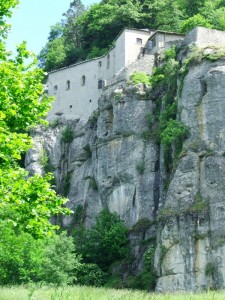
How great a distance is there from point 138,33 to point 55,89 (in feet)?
39.7

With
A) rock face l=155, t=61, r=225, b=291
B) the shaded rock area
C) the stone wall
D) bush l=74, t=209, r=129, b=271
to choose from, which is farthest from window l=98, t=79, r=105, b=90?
rock face l=155, t=61, r=225, b=291

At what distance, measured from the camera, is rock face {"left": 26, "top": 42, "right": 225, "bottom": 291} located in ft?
128

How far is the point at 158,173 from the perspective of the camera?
1919 inches

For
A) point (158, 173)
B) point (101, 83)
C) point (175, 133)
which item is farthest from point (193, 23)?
point (175, 133)

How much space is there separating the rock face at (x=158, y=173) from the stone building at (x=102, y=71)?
2549 millimetres

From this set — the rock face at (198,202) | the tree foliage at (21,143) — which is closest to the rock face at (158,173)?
the rock face at (198,202)

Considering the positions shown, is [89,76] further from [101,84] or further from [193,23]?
[193,23]

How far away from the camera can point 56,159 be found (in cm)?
6131

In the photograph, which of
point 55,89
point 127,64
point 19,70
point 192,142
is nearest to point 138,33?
point 127,64

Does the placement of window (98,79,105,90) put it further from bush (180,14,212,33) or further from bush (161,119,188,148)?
bush (161,119,188,148)

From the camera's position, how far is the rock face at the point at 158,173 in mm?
39156

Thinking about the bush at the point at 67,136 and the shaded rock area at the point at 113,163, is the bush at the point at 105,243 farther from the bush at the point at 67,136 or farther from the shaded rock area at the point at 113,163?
the bush at the point at 67,136

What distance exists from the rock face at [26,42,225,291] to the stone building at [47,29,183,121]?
8.36ft

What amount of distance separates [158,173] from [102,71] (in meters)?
19.4
